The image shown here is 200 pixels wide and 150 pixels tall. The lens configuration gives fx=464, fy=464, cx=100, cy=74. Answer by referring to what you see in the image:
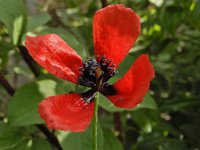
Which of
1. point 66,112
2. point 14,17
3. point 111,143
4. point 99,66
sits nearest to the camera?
point 66,112

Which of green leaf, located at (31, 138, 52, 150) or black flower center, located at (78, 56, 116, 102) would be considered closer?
black flower center, located at (78, 56, 116, 102)

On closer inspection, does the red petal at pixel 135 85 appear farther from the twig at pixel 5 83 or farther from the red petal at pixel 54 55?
the twig at pixel 5 83

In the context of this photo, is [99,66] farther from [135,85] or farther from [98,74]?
[135,85]

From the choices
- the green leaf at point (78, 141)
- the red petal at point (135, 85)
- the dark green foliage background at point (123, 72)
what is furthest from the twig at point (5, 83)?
the red petal at point (135, 85)

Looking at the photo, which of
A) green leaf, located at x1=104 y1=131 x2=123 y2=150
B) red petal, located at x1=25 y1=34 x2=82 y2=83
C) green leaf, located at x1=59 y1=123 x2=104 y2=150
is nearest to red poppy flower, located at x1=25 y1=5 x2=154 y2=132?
red petal, located at x1=25 y1=34 x2=82 y2=83

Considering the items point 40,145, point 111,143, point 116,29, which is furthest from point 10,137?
point 116,29

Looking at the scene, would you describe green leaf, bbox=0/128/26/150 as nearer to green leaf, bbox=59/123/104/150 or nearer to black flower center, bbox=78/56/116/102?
green leaf, bbox=59/123/104/150
